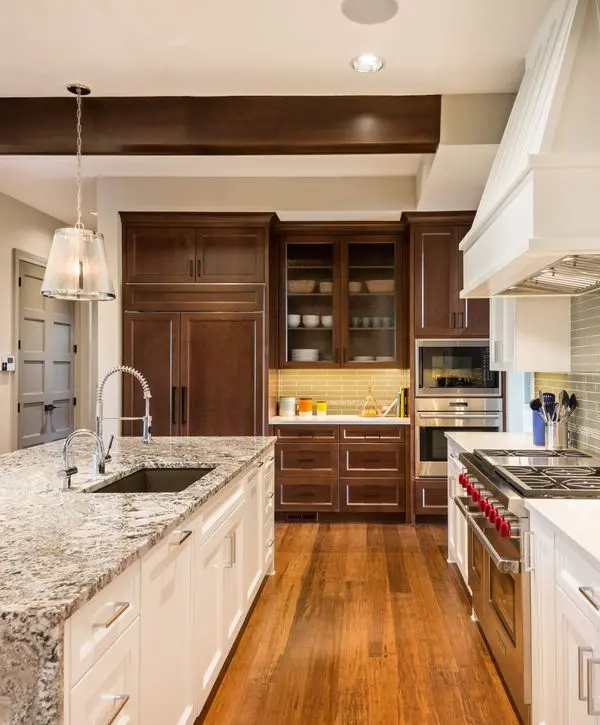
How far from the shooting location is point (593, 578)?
4.94 ft

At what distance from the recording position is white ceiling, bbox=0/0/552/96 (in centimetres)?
255

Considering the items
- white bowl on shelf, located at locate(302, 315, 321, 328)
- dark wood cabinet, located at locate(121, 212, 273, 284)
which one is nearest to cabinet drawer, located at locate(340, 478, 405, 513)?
white bowl on shelf, located at locate(302, 315, 321, 328)

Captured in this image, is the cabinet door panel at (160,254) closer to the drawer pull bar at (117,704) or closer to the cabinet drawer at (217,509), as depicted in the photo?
the cabinet drawer at (217,509)

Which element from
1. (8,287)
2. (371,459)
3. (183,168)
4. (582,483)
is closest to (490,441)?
(582,483)

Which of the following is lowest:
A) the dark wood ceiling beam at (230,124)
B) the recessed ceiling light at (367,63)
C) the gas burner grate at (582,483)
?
the gas burner grate at (582,483)

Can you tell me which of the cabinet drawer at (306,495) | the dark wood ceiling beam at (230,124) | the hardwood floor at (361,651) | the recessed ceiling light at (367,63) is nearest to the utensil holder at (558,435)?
the hardwood floor at (361,651)

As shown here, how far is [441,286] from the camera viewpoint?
500cm

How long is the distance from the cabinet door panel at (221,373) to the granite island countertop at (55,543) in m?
1.96

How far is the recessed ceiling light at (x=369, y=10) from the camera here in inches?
98.0

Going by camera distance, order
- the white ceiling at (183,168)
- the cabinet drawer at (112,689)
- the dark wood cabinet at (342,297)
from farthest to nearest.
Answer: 1. the dark wood cabinet at (342,297)
2. the white ceiling at (183,168)
3. the cabinet drawer at (112,689)

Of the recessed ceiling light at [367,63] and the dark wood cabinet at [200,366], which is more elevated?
the recessed ceiling light at [367,63]

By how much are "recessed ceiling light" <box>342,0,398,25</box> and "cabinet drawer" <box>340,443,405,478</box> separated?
3273mm

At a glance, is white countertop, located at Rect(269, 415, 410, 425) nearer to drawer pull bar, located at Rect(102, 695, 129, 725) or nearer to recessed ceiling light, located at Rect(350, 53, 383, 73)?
recessed ceiling light, located at Rect(350, 53, 383, 73)

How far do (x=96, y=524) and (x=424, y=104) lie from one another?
2.78m
